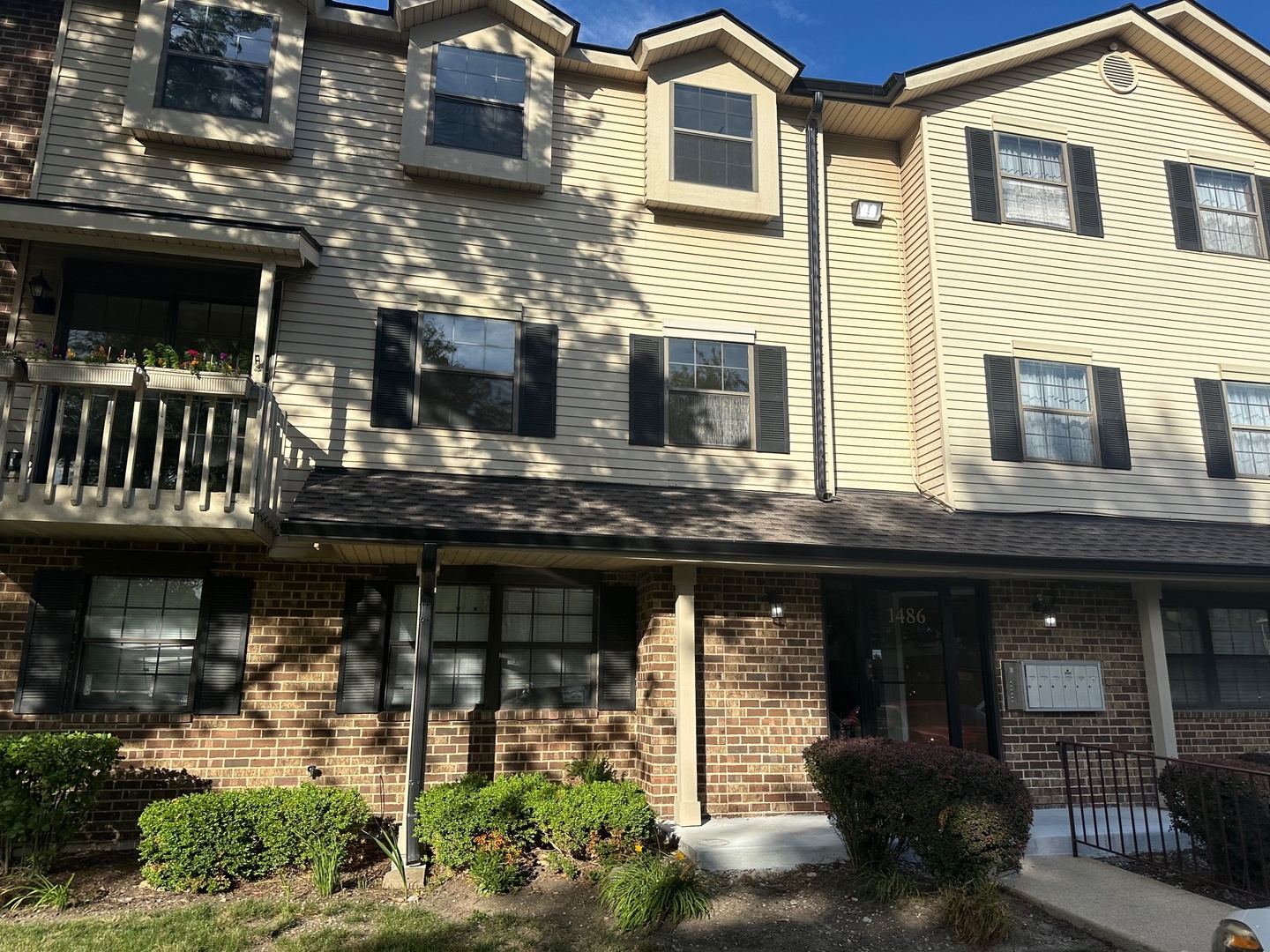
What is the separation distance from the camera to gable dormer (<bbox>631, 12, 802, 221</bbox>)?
10484 mm

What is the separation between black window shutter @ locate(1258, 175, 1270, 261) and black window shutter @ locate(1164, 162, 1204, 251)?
1.11 metres

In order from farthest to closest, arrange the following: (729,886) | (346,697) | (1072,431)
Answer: (1072,431) < (346,697) < (729,886)

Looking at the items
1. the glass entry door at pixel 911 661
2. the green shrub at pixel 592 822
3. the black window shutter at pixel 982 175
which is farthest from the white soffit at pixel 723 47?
the green shrub at pixel 592 822

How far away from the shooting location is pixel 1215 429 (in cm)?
1109

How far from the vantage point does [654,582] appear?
29.5 ft

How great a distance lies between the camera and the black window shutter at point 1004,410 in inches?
406

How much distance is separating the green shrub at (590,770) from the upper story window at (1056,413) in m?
5.71

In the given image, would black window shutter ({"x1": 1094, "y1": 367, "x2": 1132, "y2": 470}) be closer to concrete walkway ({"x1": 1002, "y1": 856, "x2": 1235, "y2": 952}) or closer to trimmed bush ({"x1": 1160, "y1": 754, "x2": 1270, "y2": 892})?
trimmed bush ({"x1": 1160, "y1": 754, "x2": 1270, "y2": 892})

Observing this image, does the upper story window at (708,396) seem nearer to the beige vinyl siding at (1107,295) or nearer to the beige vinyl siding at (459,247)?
the beige vinyl siding at (459,247)

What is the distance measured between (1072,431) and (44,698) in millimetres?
11245

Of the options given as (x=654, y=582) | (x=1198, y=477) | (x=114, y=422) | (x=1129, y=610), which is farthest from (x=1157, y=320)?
(x=114, y=422)

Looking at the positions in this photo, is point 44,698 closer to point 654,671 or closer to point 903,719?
point 654,671

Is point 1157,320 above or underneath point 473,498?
above

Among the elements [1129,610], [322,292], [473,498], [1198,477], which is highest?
[322,292]
